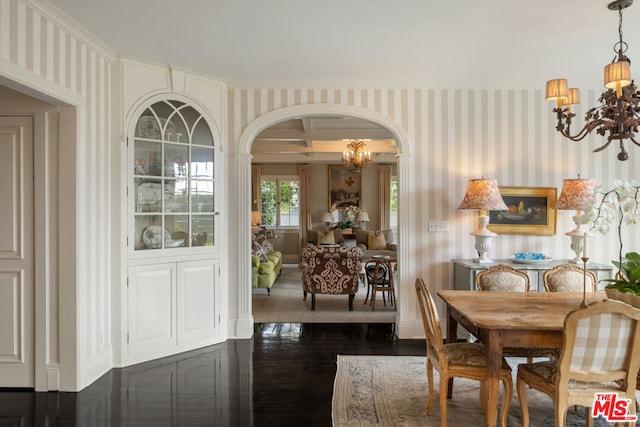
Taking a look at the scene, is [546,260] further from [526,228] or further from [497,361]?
[497,361]

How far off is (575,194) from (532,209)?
51 centimetres

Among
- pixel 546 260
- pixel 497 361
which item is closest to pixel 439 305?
pixel 546 260

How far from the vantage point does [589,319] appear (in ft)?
6.22

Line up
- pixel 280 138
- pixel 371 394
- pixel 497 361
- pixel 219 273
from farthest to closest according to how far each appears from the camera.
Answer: pixel 280 138 → pixel 219 273 → pixel 371 394 → pixel 497 361

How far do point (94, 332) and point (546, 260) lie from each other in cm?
453

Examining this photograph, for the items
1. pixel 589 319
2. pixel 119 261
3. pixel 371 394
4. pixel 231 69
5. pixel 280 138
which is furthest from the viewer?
pixel 280 138

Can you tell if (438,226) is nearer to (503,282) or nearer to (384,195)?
(503,282)

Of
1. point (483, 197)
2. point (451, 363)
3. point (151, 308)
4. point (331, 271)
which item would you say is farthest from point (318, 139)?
point (451, 363)

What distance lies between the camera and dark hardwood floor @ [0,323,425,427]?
105 inches

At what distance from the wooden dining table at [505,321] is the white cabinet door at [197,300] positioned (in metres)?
2.48

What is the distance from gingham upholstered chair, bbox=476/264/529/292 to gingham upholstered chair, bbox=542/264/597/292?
0.23 metres

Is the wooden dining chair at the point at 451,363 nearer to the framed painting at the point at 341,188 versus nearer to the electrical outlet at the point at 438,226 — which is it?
the electrical outlet at the point at 438,226

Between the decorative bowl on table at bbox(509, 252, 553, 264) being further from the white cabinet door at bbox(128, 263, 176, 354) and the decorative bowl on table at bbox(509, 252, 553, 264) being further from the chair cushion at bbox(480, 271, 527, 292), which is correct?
the white cabinet door at bbox(128, 263, 176, 354)

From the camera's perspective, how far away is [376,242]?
9477 mm
